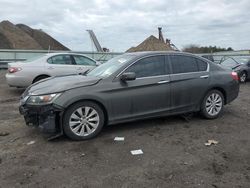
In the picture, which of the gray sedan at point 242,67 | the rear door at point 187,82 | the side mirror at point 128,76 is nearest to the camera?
the side mirror at point 128,76

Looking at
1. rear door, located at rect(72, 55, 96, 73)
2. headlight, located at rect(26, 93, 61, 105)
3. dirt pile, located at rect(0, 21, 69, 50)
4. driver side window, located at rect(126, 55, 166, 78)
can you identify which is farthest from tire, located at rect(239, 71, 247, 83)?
dirt pile, located at rect(0, 21, 69, 50)

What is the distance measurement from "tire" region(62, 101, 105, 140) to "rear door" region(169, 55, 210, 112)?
1713 mm

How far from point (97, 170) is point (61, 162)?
0.63 meters

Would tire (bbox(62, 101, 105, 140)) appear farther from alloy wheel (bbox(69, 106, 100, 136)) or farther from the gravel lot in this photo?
the gravel lot

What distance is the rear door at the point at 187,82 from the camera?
6.82 m

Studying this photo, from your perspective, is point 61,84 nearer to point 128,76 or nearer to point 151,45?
point 128,76

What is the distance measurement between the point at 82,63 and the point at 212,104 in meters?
5.74

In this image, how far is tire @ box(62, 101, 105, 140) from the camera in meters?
5.71

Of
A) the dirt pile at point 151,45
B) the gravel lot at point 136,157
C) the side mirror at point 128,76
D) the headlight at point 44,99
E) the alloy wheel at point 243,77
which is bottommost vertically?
the gravel lot at point 136,157

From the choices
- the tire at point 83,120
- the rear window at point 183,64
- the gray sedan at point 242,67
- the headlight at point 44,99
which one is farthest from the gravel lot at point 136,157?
the gray sedan at point 242,67

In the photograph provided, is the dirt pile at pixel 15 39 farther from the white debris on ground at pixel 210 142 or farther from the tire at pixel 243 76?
the white debris on ground at pixel 210 142

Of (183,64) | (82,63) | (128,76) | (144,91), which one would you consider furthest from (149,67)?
(82,63)

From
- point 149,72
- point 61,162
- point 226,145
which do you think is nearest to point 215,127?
point 226,145

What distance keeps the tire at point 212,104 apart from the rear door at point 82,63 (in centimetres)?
530
